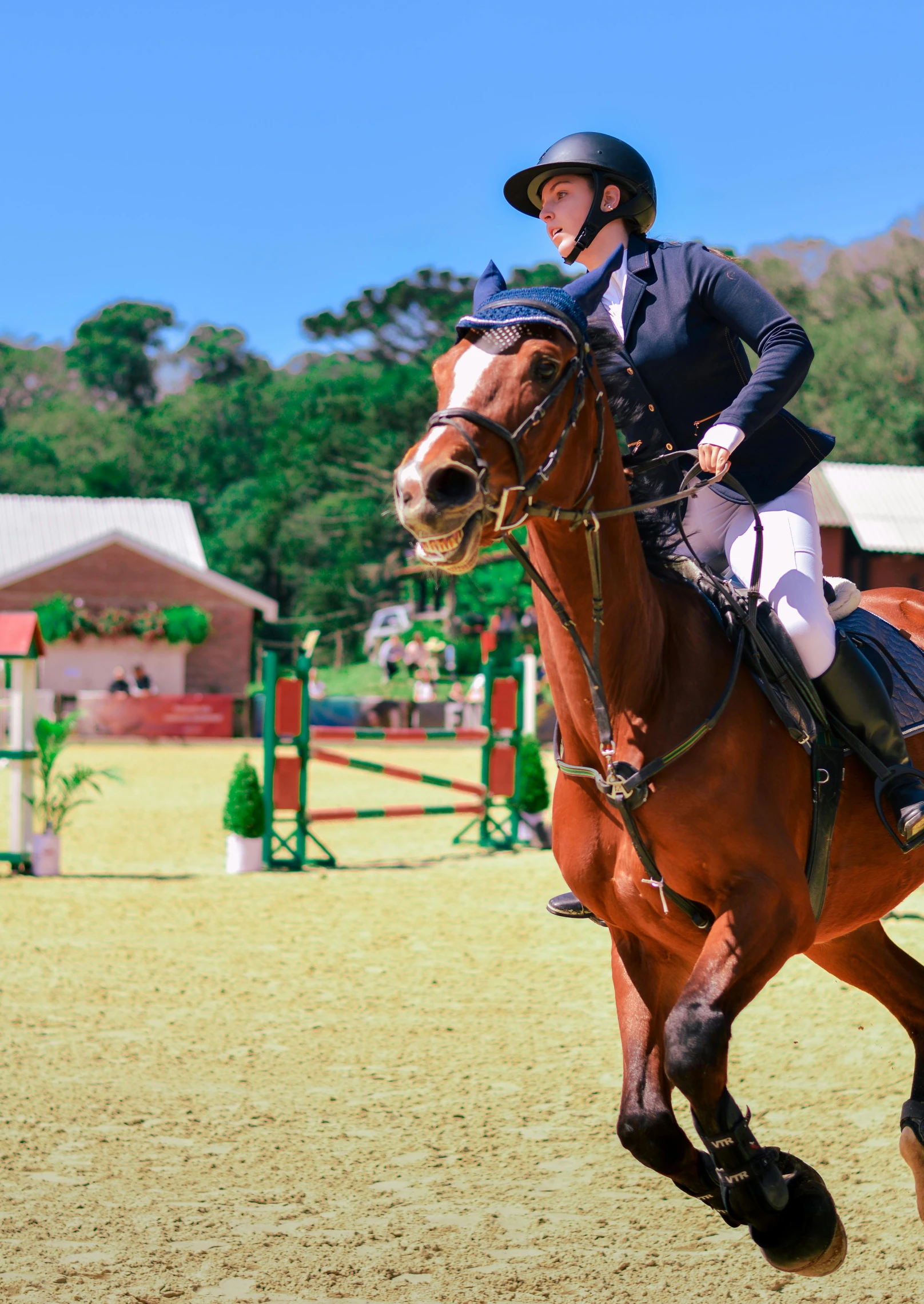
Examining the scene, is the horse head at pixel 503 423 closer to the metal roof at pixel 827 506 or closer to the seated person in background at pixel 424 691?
the seated person in background at pixel 424 691

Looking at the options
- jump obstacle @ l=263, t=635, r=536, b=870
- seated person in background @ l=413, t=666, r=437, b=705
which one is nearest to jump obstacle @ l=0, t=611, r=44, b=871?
jump obstacle @ l=263, t=635, r=536, b=870

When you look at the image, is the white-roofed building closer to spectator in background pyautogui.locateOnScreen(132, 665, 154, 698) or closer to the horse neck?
spectator in background pyautogui.locateOnScreen(132, 665, 154, 698)

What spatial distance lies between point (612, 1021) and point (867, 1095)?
1581 millimetres

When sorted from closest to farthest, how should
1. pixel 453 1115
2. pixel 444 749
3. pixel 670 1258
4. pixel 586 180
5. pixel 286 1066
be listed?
pixel 586 180 < pixel 670 1258 < pixel 453 1115 < pixel 286 1066 < pixel 444 749

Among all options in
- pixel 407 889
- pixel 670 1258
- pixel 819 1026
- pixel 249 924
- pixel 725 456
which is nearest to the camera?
pixel 725 456

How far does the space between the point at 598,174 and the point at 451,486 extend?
139cm

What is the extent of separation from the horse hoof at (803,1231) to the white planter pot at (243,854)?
28.9 ft

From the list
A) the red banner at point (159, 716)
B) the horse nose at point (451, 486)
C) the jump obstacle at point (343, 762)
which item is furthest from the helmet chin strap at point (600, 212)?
the red banner at point (159, 716)

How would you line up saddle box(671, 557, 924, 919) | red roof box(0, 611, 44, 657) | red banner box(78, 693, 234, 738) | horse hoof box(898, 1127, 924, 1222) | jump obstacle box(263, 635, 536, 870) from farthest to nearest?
1. red banner box(78, 693, 234, 738)
2. jump obstacle box(263, 635, 536, 870)
3. red roof box(0, 611, 44, 657)
4. horse hoof box(898, 1127, 924, 1222)
5. saddle box(671, 557, 924, 919)

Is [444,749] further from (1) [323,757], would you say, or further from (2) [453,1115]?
(2) [453,1115]

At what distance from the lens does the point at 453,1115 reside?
528cm

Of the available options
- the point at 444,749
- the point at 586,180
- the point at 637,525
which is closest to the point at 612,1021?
the point at 637,525

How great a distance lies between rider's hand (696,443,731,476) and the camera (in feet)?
10.4

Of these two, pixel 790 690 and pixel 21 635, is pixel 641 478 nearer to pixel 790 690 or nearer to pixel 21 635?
pixel 790 690
